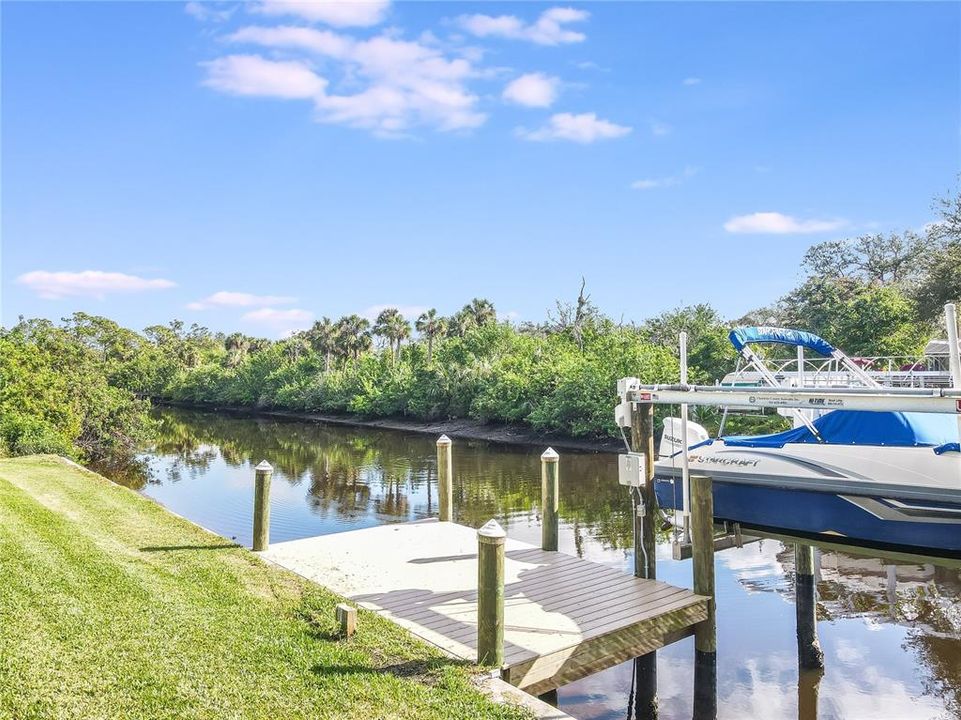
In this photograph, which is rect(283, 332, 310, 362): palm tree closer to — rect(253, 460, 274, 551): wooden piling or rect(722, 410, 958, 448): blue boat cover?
rect(253, 460, 274, 551): wooden piling

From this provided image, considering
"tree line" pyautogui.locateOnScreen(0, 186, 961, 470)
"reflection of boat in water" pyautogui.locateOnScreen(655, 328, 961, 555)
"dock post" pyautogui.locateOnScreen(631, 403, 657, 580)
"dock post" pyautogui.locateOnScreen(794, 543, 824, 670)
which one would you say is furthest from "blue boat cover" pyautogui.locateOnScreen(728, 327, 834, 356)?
"tree line" pyautogui.locateOnScreen(0, 186, 961, 470)

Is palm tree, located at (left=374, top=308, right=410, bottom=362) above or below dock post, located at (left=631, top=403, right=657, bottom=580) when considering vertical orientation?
above

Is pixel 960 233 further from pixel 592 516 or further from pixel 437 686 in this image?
pixel 437 686

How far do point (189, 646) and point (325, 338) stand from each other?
198ft

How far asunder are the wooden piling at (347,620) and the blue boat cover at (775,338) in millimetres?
6410

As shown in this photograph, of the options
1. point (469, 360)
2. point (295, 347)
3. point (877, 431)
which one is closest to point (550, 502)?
point (877, 431)

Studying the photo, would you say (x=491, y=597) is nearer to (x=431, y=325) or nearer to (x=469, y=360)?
(x=469, y=360)

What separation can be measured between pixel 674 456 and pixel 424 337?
55417mm

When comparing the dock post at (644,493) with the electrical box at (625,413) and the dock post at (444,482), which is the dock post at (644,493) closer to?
the electrical box at (625,413)

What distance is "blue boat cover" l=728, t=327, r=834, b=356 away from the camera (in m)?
10.0

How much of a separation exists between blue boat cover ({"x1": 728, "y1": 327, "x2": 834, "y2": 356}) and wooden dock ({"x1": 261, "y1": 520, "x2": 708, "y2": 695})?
12.5 feet

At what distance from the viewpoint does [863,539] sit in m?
Answer: 7.83

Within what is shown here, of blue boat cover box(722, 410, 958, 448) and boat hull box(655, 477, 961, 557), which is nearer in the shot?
boat hull box(655, 477, 961, 557)

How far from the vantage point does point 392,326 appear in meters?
63.3
